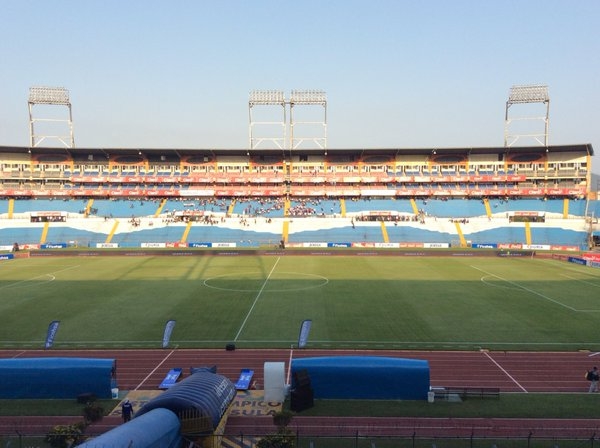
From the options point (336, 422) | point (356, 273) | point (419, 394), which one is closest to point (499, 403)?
point (419, 394)

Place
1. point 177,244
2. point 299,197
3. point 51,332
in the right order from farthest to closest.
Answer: point 299,197 < point 177,244 < point 51,332

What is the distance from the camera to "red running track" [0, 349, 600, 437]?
41.9 feet

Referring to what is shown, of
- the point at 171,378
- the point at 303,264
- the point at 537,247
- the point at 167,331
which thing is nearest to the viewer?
the point at 171,378

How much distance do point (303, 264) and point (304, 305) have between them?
17.5 meters

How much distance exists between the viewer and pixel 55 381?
14953 millimetres

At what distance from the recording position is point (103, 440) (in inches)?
Result: 314

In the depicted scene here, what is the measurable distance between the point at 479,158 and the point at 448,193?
31.2 ft

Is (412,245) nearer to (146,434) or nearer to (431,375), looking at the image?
(431,375)

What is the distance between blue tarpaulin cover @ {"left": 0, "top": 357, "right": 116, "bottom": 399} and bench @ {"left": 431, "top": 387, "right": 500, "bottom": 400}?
1097cm

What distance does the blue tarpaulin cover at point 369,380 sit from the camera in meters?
14.9

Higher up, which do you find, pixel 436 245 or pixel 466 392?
pixel 466 392

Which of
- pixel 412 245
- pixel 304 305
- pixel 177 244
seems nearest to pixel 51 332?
pixel 304 305

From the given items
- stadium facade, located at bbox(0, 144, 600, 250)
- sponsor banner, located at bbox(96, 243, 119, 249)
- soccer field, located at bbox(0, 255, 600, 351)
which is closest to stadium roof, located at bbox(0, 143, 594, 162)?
stadium facade, located at bbox(0, 144, 600, 250)

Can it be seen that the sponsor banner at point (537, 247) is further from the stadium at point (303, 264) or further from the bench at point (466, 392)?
the bench at point (466, 392)
